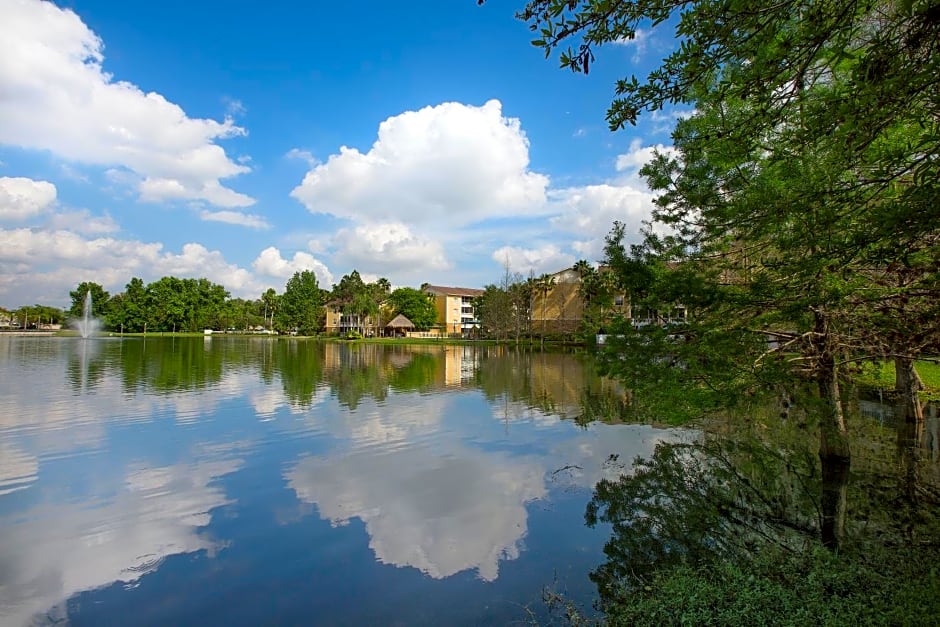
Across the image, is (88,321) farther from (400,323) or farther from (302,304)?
(400,323)

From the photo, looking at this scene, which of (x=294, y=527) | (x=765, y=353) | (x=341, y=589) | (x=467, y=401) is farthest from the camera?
(x=467, y=401)

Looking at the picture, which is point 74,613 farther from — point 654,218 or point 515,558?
point 654,218

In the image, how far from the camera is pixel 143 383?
21.1 metres

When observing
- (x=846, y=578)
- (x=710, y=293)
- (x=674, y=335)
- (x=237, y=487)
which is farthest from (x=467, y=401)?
(x=846, y=578)

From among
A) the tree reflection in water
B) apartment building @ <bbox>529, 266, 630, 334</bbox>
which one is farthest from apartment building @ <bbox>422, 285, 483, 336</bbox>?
the tree reflection in water

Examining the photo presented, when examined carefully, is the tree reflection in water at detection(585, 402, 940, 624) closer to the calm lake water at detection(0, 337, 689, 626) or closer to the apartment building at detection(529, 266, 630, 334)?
the calm lake water at detection(0, 337, 689, 626)

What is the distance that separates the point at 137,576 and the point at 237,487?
3086mm

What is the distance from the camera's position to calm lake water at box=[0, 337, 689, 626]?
541 centimetres

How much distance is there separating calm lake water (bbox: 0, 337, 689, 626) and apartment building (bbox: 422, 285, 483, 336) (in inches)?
2836

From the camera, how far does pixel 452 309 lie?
90.2 metres

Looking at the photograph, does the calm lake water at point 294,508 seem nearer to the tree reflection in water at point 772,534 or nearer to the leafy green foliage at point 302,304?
the tree reflection in water at point 772,534

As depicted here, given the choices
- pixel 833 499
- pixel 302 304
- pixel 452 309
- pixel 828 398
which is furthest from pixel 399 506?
pixel 302 304

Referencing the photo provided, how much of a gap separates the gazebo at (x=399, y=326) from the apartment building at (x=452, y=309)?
22.7ft

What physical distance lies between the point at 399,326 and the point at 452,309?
13.0m
